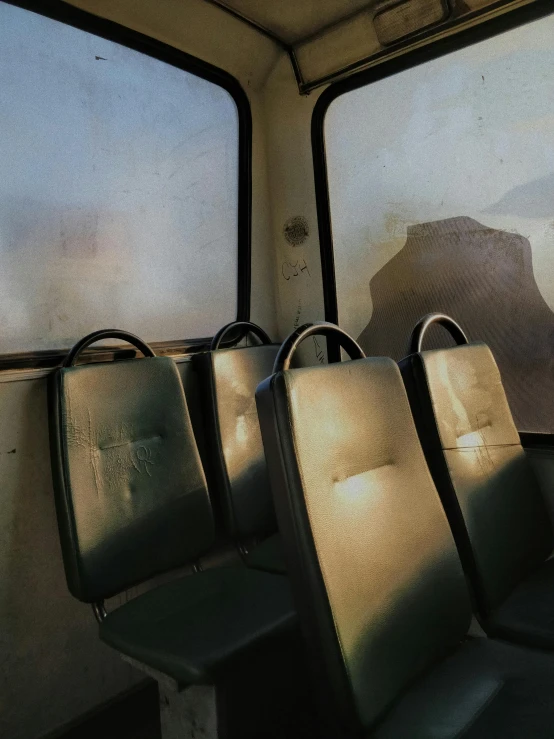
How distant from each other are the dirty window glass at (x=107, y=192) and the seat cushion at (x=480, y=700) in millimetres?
1365

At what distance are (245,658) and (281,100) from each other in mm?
2203

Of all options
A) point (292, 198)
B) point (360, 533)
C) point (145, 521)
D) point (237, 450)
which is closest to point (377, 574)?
point (360, 533)

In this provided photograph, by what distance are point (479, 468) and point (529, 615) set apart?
35 centimetres

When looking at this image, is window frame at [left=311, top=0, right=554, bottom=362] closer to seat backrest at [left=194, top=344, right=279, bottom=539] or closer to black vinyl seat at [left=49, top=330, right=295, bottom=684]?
seat backrest at [left=194, top=344, right=279, bottom=539]

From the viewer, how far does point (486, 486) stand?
145cm

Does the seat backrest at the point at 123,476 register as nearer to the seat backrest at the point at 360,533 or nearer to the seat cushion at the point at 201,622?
the seat cushion at the point at 201,622

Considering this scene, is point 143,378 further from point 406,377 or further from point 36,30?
point 36,30

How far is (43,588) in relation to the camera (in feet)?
5.41

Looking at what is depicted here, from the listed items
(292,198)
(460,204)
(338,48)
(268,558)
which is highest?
(338,48)

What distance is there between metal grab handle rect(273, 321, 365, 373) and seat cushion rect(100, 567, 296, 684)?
640 mm

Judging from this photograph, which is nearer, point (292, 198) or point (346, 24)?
point (346, 24)

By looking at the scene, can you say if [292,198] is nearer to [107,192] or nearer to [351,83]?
[351,83]

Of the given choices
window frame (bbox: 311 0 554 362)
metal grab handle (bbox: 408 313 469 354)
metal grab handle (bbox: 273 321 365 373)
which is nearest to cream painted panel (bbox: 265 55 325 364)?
window frame (bbox: 311 0 554 362)

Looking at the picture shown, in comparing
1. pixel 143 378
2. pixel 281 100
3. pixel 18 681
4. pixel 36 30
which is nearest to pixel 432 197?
pixel 281 100
